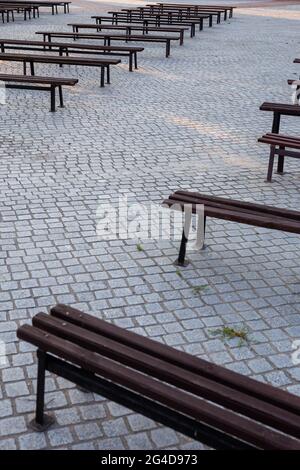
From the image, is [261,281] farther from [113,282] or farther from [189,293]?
[113,282]

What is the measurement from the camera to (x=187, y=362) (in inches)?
111

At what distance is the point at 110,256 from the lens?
477 centimetres

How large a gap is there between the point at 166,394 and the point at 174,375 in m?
0.17

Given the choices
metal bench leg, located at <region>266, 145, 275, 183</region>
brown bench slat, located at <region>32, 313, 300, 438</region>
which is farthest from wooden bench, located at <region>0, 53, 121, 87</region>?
brown bench slat, located at <region>32, 313, 300, 438</region>

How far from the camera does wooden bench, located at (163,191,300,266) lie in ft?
14.3

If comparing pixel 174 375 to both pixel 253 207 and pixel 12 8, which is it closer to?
Answer: pixel 253 207

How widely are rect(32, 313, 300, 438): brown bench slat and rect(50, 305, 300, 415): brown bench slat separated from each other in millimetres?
52

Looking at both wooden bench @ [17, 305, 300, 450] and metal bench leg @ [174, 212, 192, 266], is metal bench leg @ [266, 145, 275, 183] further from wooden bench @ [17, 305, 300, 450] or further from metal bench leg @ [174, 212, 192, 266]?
wooden bench @ [17, 305, 300, 450]

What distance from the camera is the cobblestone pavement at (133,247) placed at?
3266 mm

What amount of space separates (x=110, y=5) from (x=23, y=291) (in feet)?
81.9

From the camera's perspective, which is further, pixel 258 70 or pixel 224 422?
pixel 258 70
